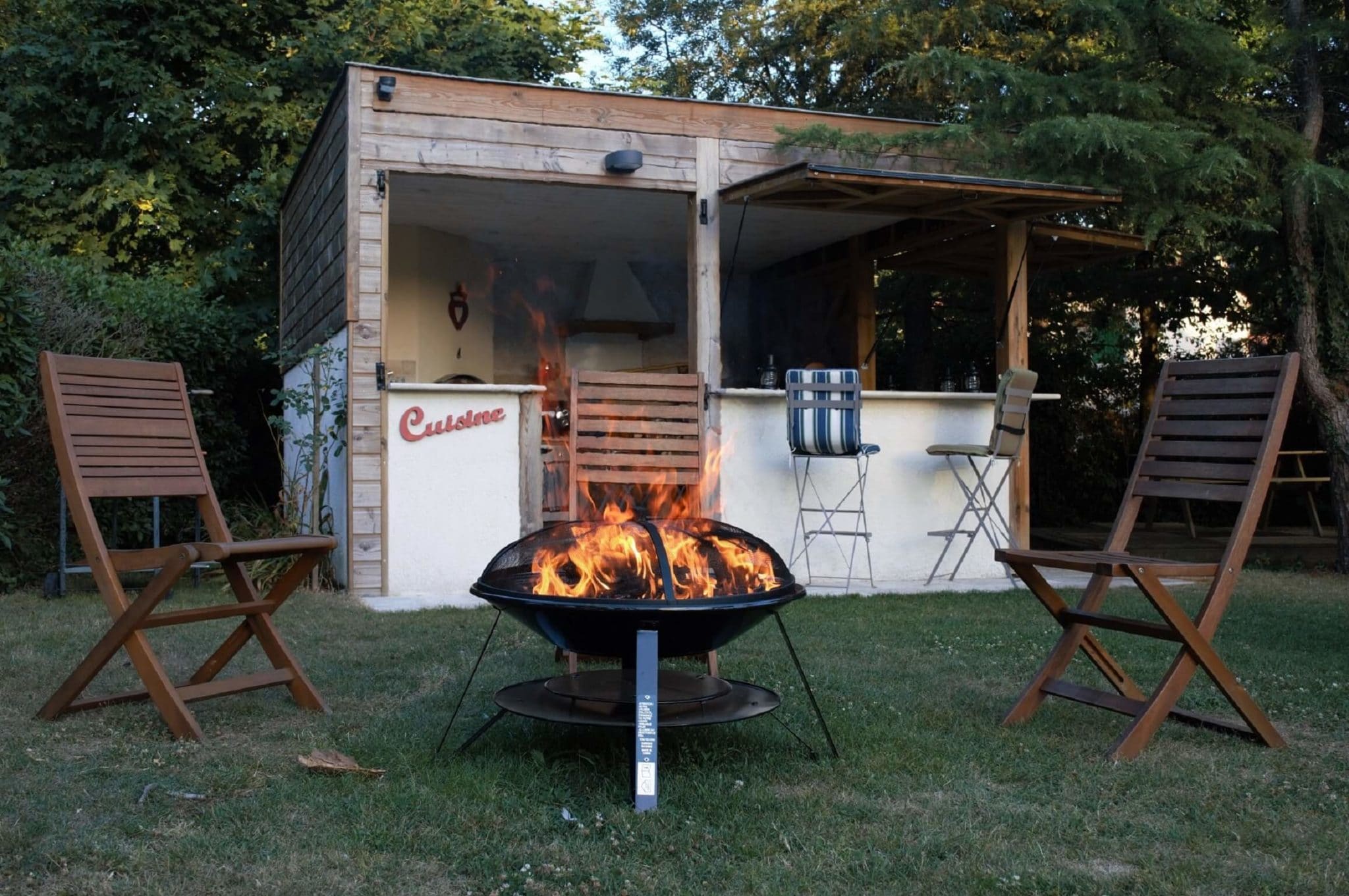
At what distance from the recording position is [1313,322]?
8.46 meters

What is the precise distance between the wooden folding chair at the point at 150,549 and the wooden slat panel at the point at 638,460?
6.68ft

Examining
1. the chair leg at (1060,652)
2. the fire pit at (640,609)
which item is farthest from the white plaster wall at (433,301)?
the chair leg at (1060,652)

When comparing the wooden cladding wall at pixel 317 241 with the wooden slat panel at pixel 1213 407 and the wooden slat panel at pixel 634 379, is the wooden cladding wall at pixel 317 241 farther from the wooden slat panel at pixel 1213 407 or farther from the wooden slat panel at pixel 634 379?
the wooden slat panel at pixel 1213 407

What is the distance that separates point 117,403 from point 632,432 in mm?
2554

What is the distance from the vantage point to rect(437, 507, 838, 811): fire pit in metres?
2.96

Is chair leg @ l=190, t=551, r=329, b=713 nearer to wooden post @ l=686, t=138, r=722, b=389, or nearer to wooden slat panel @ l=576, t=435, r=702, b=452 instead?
→ wooden slat panel @ l=576, t=435, r=702, b=452

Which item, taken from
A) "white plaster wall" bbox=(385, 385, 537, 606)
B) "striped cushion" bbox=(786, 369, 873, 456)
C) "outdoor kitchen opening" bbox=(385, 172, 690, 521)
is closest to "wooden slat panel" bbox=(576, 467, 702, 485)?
"striped cushion" bbox=(786, 369, 873, 456)

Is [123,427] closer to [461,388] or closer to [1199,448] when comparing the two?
[461,388]

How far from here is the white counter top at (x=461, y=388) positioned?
274 inches

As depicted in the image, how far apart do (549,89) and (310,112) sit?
6.53m

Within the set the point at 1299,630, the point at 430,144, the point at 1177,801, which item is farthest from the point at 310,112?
the point at 1177,801

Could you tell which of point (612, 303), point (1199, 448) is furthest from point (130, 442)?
point (612, 303)

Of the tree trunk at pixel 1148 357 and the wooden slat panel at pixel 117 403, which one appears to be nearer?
the wooden slat panel at pixel 117 403

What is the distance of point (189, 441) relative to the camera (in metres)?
4.22
